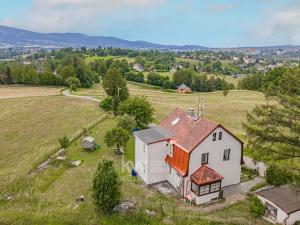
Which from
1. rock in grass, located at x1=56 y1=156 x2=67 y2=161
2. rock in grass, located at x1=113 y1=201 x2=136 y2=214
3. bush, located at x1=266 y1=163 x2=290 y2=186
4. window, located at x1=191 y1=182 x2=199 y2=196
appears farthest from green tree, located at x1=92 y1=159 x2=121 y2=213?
bush, located at x1=266 y1=163 x2=290 y2=186

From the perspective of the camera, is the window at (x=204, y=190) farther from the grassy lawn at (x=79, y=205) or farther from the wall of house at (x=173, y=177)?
the wall of house at (x=173, y=177)

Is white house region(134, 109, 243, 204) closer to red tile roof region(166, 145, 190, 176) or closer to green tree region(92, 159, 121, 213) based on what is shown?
red tile roof region(166, 145, 190, 176)

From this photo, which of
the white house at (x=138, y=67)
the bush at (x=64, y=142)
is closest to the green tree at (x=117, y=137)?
the bush at (x=64, y=142)

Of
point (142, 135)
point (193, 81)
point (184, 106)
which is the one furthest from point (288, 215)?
point (193, 81)

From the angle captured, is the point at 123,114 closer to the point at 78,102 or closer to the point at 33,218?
the point at 33,218

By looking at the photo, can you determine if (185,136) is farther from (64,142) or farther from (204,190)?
(64,142)

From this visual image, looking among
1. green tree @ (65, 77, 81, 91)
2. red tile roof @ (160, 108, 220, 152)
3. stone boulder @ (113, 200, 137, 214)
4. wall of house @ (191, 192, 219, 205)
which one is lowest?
wall of house @ (191, 192, 219, 205)
